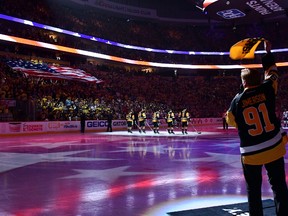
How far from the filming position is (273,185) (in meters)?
4.12

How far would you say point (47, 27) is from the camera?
131ft

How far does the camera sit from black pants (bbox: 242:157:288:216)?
4.09 meters

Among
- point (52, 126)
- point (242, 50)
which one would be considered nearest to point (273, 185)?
point (242, 50)

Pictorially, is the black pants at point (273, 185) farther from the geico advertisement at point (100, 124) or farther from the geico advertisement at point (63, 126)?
the geico advertisement at point (100, 124)

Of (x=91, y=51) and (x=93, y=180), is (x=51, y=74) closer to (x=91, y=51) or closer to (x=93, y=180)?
(x=91, y=51)

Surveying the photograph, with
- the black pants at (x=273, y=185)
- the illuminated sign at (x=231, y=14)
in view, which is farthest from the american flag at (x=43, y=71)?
the black pants at (x=273, y=185)

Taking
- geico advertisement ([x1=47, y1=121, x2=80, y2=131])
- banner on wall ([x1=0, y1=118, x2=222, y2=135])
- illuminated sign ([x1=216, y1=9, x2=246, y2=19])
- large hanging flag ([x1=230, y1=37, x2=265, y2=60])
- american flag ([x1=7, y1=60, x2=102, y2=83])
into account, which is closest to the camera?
large hanging flag ([x1=230, y1=37, x2=265, y2=60])

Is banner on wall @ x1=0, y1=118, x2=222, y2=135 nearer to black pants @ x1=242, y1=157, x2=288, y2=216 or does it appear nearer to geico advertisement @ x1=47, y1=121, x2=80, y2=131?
geico advertisement @ x1=47, y1=121, x2=80, y2=131

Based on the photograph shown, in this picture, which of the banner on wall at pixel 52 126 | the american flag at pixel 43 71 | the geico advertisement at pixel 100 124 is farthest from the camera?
the geico advertisement at pixel 100 124

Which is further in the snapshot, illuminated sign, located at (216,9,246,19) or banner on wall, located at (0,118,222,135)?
illuminated sign, located at (216,9,246,19)

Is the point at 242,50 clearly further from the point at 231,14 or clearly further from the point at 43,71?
the point at 231,14

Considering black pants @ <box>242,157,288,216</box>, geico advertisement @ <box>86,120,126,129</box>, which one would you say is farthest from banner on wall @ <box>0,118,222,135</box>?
black pants @ <box>242,157,288,216</box>

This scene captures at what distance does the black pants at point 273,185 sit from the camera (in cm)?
409

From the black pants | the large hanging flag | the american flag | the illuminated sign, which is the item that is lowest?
the black pants
